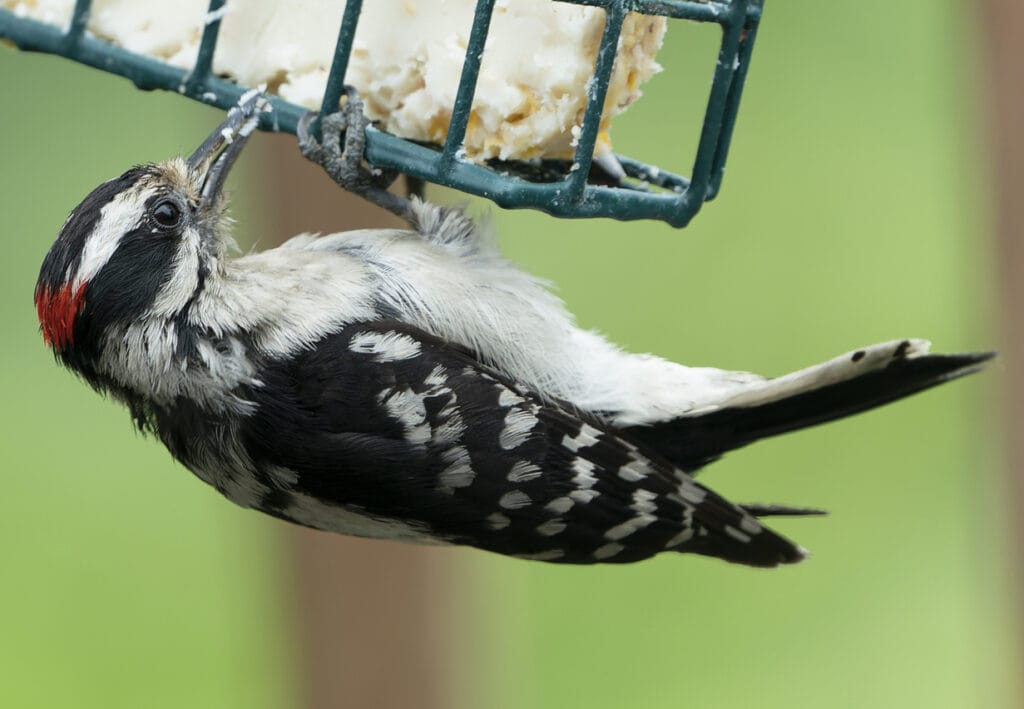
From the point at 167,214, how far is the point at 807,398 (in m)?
1.27

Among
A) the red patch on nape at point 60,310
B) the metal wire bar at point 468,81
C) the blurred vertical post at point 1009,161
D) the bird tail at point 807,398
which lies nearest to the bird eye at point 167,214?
the red patch on nape at point 60,310

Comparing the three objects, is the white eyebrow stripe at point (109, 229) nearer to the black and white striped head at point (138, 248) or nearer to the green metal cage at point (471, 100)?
the black and white striped head at point (138, 248)

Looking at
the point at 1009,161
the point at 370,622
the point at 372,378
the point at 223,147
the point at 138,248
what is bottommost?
the point at 370,622

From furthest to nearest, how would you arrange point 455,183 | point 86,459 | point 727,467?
1. point 86,459
2. point 727,467
3. point 455,183

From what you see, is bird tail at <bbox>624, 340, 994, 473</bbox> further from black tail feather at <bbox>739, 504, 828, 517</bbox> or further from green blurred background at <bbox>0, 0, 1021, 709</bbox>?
green blurred background at <bbox>0, 0, 1021, 709</bbox>

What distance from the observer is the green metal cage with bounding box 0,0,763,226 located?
7.50ft

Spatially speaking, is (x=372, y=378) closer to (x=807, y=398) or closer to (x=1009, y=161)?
(x=807, y=398)

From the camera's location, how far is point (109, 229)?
2385 millimetres

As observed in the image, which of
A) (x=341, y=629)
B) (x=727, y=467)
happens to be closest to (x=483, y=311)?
(x=341, y=629)

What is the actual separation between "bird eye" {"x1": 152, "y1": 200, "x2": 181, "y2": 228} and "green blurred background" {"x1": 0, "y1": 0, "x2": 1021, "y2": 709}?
1671 mm

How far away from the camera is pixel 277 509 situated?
107 inches

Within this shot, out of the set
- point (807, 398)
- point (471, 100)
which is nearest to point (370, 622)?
point (807, 398)

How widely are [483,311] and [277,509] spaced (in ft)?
1.82

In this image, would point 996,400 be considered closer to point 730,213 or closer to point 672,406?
point 672,406
